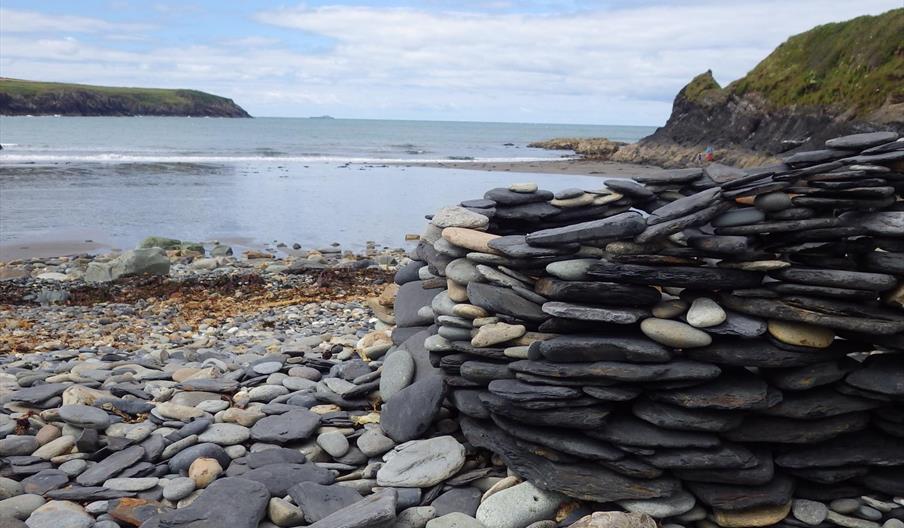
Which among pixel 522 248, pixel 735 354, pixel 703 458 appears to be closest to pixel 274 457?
pixel 522 248

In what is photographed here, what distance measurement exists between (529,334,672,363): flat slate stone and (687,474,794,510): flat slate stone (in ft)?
3.18

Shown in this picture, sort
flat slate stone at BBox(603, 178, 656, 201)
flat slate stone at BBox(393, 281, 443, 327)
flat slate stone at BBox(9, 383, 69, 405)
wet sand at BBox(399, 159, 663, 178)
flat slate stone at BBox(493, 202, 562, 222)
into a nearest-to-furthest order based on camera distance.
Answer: flat slate stone at BBox(603, 178, 656, 201), flat slate stone at BBox(493, 202, 562, 222), flat slate stone at BBox(9, 383, 69, 405), flat slate stone at BBox(393, 281, 443, 327), wet sand at BBox(399, 159, 663, 178)

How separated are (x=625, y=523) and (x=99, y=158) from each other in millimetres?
53432

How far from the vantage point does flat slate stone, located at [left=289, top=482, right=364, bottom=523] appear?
5.33 m

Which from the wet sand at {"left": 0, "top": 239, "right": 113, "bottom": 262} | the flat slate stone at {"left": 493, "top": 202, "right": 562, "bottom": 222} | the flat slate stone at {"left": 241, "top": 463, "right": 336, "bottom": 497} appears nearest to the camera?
the flat slate stone at {"left": 241, "top": 463, "right": 336, "bottom": 497}

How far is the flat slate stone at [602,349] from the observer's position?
5.18 meters

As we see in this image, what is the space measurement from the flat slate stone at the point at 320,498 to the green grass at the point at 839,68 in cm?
3498

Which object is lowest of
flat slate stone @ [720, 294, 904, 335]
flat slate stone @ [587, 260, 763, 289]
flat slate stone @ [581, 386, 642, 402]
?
flat slate stone @ [581, 386, 642, 402]

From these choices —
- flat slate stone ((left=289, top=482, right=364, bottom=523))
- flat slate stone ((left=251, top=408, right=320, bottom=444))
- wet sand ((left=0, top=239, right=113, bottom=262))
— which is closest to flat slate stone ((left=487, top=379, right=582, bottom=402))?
flat slate stone ((left=289, top=482, right=364, bottom=523))

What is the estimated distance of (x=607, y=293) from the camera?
539 cm

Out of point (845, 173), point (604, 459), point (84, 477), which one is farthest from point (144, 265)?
point (845, 173)

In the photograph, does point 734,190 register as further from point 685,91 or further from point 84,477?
point 685,91

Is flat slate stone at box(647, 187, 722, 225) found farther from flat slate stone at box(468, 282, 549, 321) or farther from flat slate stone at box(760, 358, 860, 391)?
flat slate stone at box(760, 358, 860, 391)

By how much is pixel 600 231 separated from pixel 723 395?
53.4 inches
